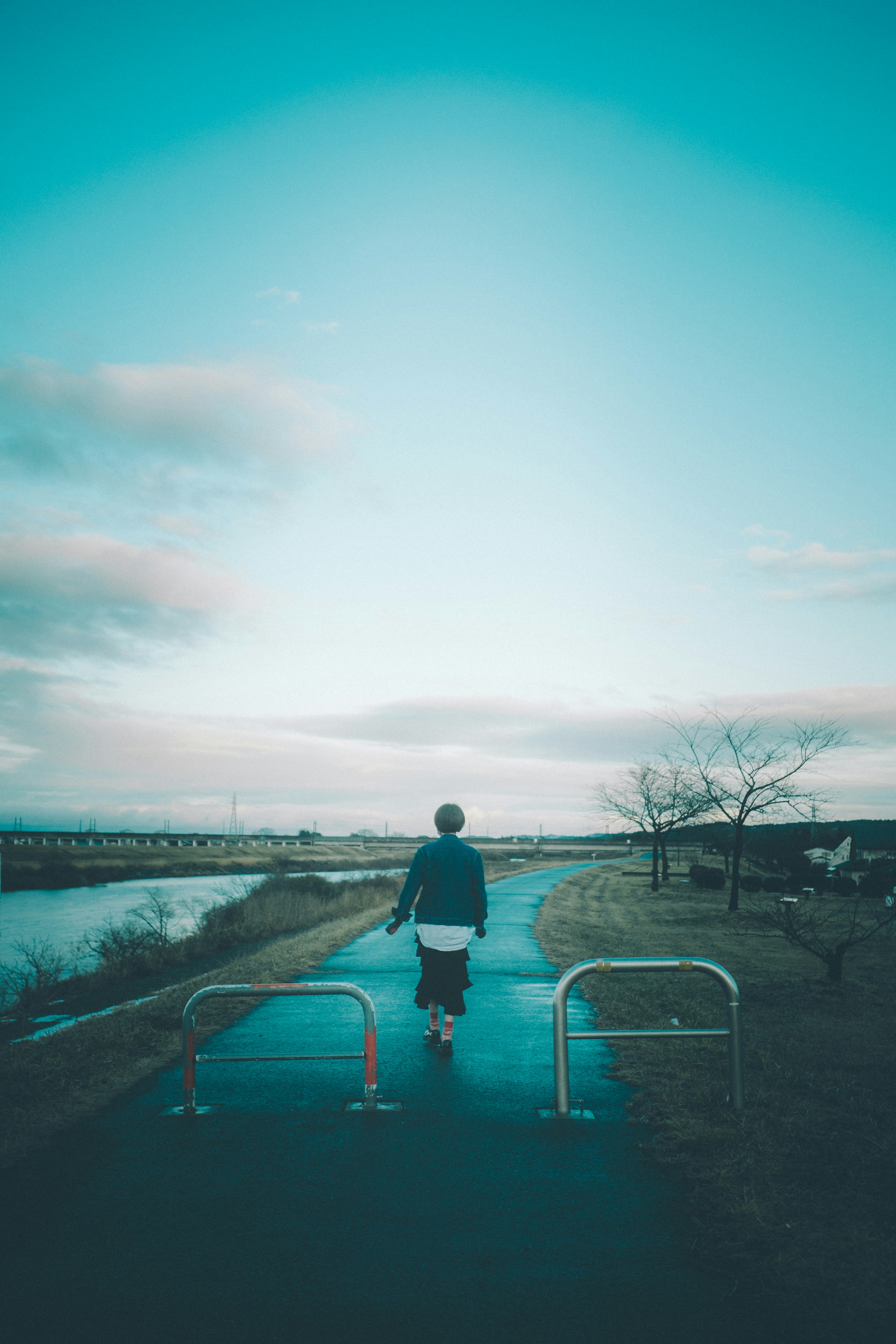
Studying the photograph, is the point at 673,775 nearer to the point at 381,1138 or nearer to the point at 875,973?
the point at 875,973

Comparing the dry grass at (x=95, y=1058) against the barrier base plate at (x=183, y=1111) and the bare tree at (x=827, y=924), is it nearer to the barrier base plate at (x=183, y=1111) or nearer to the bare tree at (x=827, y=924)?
the barrier base plate at (x=183, y=1111)

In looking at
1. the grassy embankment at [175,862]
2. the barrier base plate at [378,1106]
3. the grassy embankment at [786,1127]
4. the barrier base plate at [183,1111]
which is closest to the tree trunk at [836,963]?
the grassy embankment at [786,1127]

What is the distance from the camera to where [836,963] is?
11750 millimetres

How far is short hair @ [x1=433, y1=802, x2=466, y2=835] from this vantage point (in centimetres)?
704

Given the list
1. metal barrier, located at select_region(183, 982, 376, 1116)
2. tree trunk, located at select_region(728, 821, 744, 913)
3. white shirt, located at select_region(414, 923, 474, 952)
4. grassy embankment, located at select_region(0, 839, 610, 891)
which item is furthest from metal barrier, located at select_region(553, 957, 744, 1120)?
grassy embankment, located at select_region(0, 839, 610, 891)

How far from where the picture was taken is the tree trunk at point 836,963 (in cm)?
1170

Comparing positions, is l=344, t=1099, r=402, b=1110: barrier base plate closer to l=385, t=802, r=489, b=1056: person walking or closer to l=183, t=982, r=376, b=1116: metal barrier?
l=183, t=982, r=376, b=1116: metal barrier

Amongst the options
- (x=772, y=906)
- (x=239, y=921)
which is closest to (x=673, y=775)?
(x=772, y=906)

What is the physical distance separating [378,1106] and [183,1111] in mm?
1263

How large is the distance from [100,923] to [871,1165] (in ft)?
101

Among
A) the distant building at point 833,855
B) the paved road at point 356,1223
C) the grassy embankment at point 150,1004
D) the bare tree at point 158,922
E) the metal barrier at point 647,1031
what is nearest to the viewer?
the paved road at point 356,1223

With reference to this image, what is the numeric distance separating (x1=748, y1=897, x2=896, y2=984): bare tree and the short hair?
6.35 meters

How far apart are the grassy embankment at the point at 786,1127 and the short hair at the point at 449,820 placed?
2.10m

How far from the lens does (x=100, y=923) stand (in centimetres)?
3109
